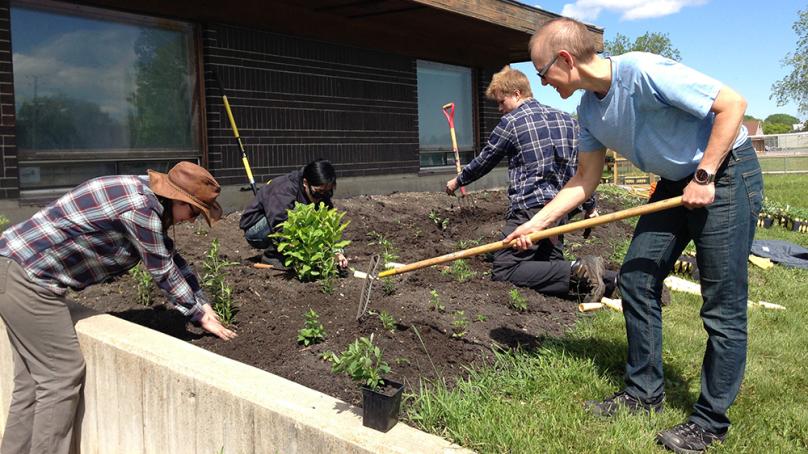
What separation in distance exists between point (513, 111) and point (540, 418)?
3276 millimetres

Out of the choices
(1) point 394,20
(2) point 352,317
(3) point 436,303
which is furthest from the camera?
(1) point 394,20

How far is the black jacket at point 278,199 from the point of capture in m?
5.32

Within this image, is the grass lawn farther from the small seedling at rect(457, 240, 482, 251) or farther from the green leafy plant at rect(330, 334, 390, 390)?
the small seedling at rect(457, 240, 482, 251)

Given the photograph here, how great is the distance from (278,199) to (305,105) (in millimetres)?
4126

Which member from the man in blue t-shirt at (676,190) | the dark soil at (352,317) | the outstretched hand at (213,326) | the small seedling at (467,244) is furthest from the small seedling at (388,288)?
the small seedling at (467,244)

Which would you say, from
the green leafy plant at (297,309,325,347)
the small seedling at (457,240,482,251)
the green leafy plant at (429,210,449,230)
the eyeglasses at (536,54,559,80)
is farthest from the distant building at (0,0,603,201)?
the eyeglasses at (536,54,559,80)

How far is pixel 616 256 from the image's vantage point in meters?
7.08

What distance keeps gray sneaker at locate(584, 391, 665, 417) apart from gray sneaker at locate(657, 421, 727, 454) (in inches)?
9.5

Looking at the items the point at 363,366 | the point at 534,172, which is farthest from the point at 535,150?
the point at 363,366

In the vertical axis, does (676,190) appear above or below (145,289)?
above

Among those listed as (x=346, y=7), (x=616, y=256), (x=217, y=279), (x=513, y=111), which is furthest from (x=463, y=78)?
(x=217, y=279)

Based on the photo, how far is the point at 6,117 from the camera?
610 cm

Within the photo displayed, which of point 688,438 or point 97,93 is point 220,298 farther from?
point 97,93

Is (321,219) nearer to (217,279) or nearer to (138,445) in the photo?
(217,279)
